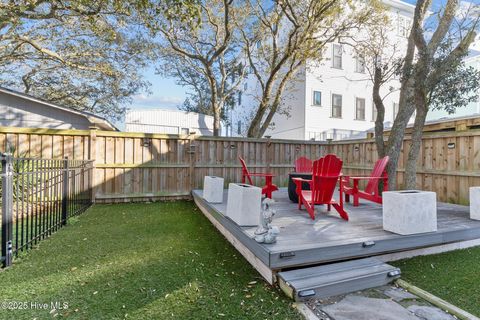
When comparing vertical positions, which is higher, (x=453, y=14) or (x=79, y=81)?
(x=79, y=81)

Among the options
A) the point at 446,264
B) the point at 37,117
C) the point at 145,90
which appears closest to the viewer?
the point at 446,264

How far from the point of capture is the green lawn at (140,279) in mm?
1999

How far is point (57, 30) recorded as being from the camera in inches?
383

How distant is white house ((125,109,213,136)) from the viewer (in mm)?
15164

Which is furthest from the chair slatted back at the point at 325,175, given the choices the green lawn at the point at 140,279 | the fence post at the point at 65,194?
the fence post at the point at 65,194

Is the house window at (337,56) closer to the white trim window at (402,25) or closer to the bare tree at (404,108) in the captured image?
the white trim window at (402,25)

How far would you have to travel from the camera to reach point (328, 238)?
2787mm

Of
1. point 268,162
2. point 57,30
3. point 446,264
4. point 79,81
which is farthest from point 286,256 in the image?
point 79,81

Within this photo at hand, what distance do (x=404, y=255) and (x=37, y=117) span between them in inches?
441

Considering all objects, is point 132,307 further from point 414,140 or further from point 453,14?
point 453,14

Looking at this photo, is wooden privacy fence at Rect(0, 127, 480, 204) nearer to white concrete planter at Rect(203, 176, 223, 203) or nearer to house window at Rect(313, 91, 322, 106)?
white concrete planter at Rect(203, 176, 223, 203)

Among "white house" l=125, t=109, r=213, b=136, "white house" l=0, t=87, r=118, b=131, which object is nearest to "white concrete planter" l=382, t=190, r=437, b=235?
"white house" l=0, t=87, r=118, b=131

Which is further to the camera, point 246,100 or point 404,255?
point 246,100

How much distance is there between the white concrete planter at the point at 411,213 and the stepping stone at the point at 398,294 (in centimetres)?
83
